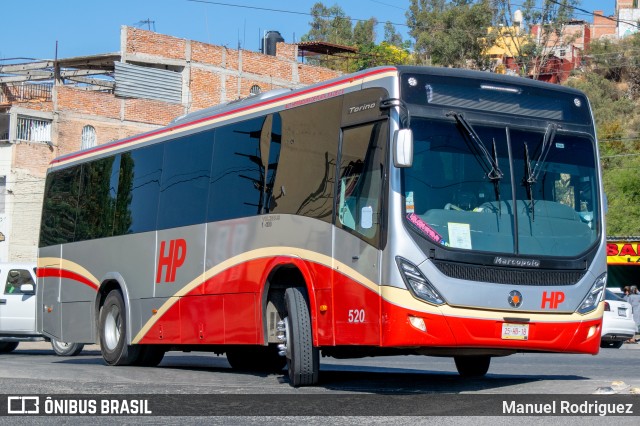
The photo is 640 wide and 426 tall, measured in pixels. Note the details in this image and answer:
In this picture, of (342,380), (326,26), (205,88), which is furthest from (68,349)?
(326,26)

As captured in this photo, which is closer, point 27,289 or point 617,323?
point 27,289

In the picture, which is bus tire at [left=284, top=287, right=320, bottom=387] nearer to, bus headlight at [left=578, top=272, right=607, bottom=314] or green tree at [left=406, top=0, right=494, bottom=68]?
bus headlight at [left=578, top=272, right=607, bottom=314]

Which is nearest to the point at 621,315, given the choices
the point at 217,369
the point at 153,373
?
the point at 217,369

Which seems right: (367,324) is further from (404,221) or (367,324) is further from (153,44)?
(153,44)

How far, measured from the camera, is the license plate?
11.0m

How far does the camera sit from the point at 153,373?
15.2 metres

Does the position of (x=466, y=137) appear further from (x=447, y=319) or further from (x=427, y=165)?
(x=447, y=319)

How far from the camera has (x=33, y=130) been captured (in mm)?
52812

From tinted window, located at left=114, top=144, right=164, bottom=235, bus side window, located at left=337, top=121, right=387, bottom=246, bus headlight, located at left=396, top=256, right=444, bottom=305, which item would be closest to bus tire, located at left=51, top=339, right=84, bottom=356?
tinted window, located at left=114, top=144, right=164, bottom=235

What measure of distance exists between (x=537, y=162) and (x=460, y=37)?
222ft

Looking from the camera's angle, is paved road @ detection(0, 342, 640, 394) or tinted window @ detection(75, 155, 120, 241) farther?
tinted window @ detection(75, 155, 120, 241)

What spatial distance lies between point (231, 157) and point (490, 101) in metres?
3.85

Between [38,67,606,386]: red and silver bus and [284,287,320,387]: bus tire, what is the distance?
0.02m

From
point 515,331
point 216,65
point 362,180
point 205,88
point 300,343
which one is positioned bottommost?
point 300,343
